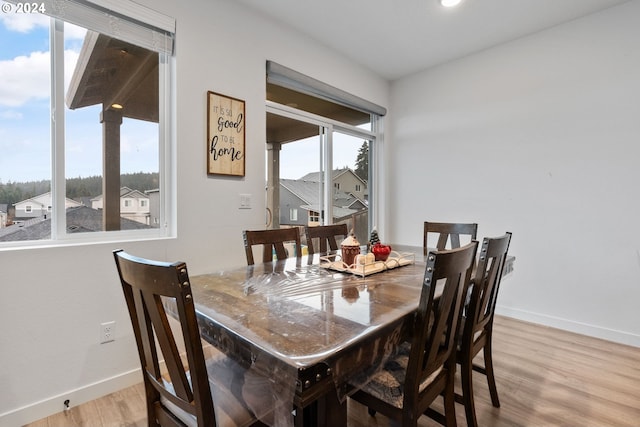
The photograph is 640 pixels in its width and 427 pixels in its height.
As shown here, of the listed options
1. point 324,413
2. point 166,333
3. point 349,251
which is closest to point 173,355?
point 166,333

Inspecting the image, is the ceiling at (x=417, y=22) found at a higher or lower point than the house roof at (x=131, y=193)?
higher

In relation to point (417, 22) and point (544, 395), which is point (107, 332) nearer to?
point (544, 395)

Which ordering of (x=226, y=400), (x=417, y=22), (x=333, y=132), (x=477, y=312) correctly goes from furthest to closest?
(x=333, y=132), (x=417, y=22), (x=477, y=312), (x=226, y=400)

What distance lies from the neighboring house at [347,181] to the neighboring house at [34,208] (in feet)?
6.64

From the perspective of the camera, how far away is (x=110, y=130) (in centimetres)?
192

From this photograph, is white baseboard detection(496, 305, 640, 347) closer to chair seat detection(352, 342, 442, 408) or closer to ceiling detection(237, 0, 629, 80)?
chair seat detection(352, 342, 442, 408)

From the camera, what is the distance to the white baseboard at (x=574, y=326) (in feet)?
8.09

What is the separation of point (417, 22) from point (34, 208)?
3.09m

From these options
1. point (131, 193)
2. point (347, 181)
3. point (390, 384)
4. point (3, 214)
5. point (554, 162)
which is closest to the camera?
point (390, 384)

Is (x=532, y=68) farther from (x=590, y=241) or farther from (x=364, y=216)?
(x=364, y=216)

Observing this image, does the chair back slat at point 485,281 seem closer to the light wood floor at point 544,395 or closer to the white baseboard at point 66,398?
the light wood floor at point 544,395

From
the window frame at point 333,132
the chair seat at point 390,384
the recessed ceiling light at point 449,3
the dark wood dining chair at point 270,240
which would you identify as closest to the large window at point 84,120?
the dark wood dining chair at point 270,240

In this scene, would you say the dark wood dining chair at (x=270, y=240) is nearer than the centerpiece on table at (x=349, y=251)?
No

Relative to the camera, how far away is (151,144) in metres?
2.09
